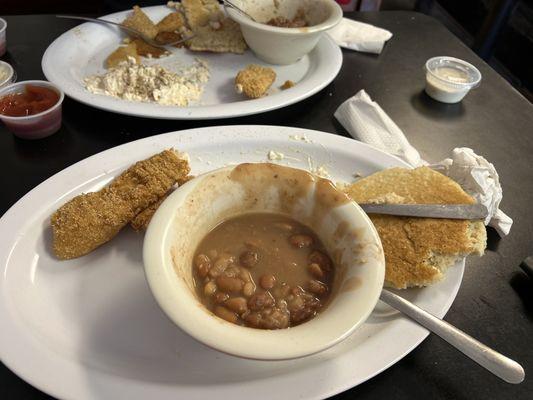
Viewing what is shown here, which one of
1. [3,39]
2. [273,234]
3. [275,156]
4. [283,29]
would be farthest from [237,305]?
[3,39]

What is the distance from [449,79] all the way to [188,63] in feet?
5.36

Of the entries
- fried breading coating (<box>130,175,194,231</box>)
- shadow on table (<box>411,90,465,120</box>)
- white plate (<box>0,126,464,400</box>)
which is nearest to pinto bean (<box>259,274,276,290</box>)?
white plate (<box>0,126,464,400</box>)

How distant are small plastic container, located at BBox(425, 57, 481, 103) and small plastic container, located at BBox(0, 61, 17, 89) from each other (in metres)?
2.44

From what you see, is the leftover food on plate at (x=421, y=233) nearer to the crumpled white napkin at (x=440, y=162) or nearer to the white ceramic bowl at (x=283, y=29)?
the crumpled white napkin at (x=440, y=162)

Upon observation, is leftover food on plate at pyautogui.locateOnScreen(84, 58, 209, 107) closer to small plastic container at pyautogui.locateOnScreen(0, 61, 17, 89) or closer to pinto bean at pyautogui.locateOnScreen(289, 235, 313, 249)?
small plastic container at pyautogui.locateOnScreen(0, 61, 17, 89)

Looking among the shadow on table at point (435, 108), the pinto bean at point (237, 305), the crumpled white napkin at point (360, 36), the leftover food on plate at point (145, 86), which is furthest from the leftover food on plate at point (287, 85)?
the pinto bean at point (237, 305)

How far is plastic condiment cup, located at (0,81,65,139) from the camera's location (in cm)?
197

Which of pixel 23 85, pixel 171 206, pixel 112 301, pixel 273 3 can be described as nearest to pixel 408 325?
pixel 171 206

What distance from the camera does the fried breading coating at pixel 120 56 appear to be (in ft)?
8.70

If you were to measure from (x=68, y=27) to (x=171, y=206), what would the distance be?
7.77 feet

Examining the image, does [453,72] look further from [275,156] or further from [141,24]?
[141,24]

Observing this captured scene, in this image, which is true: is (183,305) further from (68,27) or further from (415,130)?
(68,27)

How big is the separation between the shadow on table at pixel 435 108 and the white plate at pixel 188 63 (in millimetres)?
530

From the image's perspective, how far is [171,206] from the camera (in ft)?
4.19
